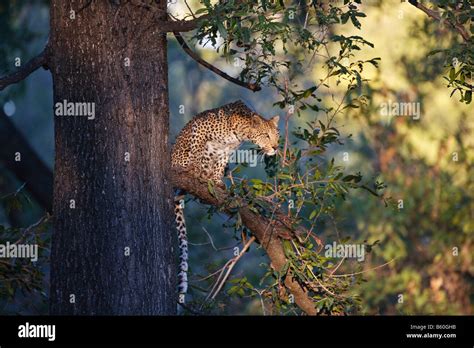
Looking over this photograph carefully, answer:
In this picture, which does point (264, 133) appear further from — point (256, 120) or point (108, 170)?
point (108, 170)

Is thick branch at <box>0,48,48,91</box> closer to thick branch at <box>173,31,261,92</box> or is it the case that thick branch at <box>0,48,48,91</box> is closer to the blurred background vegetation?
thick branch at <box>173,31,261,92</box>

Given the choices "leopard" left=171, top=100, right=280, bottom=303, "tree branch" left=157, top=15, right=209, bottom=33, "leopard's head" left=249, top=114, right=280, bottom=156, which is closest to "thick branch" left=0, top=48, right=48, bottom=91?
"tree branch" left=157, top=15, right=209, bottom=33

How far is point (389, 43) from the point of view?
1461cm

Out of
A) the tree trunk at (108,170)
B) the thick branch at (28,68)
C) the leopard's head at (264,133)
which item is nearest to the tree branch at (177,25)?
the tree trunk at (108,170)

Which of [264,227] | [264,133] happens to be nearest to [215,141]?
[264,133]

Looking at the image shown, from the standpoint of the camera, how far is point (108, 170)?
21.3ft

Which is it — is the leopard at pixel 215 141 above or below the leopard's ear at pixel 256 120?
below

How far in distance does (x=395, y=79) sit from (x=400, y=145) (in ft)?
3.11

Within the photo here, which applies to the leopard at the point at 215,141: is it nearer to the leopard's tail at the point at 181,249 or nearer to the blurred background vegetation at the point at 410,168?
the leopard's tail at the point at 181,249

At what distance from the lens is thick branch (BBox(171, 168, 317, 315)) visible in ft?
23.9

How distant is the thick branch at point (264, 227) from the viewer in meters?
7.29

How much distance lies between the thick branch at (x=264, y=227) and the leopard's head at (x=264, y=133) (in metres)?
1.59

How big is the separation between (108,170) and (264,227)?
142 centimetres

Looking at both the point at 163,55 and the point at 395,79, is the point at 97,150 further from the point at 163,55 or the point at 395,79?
the point at 395,79
